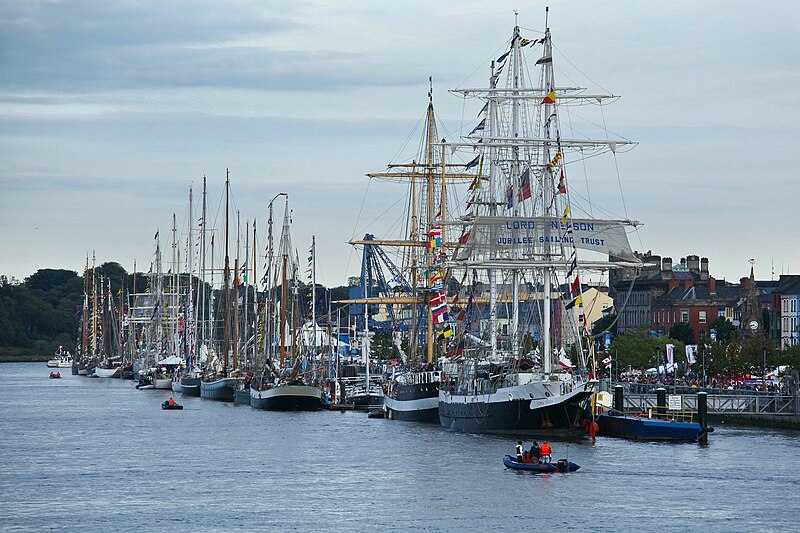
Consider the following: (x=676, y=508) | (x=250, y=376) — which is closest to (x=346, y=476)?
(x=676, y=508)

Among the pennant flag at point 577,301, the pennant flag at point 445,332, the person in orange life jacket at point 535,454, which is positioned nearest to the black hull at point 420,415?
the pennant flag at point 445,332

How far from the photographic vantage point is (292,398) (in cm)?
11450

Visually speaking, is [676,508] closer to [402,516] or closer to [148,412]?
[402,516]

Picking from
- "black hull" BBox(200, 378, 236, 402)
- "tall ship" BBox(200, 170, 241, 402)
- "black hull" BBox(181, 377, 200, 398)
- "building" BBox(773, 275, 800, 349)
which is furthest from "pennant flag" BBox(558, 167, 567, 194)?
"building" BBox(773, 275, 800, 349)

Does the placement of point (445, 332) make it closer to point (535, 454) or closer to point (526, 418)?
point (526, 418)

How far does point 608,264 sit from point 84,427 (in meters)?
36.6

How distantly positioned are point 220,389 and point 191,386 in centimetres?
1401

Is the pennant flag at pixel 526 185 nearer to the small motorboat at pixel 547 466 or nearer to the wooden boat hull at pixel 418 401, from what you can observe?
the wooden boat hull at pixel 418 401

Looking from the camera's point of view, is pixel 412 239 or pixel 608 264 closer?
pixel 608 264

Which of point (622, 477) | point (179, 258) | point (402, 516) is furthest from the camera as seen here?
point (179, 258)

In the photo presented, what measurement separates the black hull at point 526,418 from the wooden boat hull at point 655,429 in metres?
2.36

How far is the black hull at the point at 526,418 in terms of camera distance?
261 ft

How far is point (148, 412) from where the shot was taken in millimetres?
119562

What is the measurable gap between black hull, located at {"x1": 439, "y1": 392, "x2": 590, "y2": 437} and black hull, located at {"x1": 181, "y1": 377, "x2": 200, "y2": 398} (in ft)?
221
